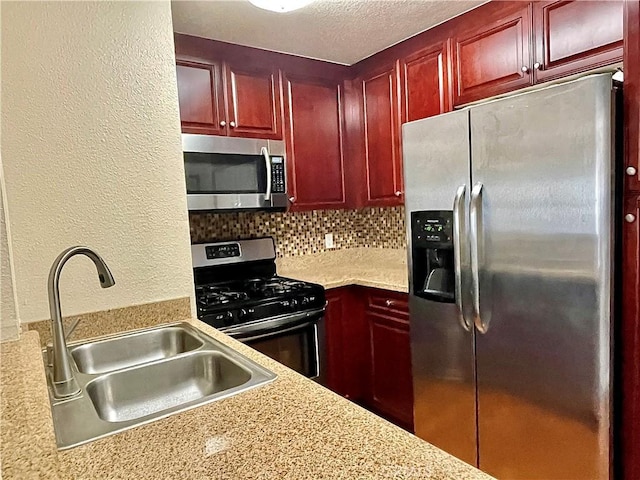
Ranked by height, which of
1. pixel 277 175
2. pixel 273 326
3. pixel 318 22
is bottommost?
pixel 273 326

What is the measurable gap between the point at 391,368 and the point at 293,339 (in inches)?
24.7

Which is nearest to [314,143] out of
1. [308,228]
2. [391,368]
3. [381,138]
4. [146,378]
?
[381,138]

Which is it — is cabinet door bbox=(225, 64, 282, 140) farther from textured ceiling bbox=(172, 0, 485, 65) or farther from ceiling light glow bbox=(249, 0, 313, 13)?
ceiling light glow bbox=(249, 0, 313, 13)

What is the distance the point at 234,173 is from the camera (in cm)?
241

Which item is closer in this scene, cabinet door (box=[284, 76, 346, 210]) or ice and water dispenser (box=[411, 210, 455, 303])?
ice and water dispenser (box=[411, 210, 455, 303])

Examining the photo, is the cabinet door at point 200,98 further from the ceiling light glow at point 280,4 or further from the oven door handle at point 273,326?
the oven door handle at point 273,326

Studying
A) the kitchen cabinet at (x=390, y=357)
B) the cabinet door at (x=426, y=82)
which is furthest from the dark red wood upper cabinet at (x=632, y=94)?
the kitchen cabinet at (x=390, y=357)

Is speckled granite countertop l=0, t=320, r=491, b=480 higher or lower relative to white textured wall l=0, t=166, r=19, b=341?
lower

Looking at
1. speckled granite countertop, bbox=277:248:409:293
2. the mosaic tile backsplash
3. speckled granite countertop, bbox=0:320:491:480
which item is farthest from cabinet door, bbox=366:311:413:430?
speckled granite countertop, bbox=0:320:491:480

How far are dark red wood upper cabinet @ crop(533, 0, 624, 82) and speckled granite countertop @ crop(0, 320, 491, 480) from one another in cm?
179

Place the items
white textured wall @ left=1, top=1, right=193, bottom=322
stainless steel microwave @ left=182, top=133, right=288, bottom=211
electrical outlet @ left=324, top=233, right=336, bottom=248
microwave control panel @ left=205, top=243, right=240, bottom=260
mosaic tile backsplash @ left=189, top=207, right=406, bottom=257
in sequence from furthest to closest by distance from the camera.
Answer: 1. electrical outlet @ left=324, top=233, right=336, bottom=248
2. mosaic tile backsplash @ left=189, top=207, right=406, bottom=257
3. microwave control panel @ left=205, top=243, right=240, bottom=260
4. stainless steel microwave @ left=182, top=133, right=288, bottom=211
5. white textured wall @ left=1, top=1, right=193, bottom=322

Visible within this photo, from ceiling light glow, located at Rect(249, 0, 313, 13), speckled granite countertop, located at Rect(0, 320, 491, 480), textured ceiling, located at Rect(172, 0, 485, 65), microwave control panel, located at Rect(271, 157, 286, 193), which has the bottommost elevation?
speckled granite countertop, located at Rect(0, 320, 491, 480)

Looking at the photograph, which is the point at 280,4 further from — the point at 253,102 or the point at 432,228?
the point at 432,228

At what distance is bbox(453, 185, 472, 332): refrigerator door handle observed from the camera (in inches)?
70.3
